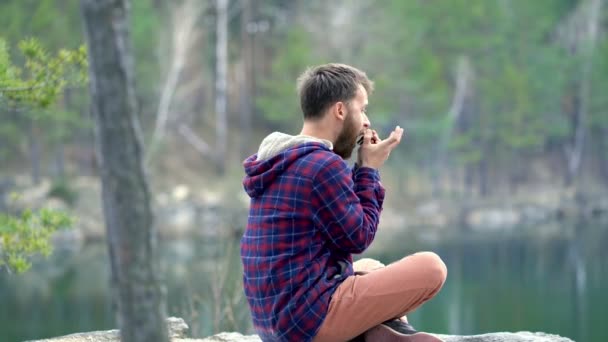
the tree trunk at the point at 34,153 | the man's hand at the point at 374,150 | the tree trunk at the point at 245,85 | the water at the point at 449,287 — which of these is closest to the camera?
the man's hand at the point at 374,150

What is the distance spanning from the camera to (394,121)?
21547 mm

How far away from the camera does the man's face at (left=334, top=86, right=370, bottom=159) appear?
2.40 meters

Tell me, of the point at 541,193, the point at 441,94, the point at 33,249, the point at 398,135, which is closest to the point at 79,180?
the point at 441,94

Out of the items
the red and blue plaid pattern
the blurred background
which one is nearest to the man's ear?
the red and blue plaid pattern

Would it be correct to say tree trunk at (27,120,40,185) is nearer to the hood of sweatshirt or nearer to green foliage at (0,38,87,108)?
green foliage at (0,38,87,108)

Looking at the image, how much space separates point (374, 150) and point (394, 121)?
63.1 feet

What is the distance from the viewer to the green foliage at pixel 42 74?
11.9 ft

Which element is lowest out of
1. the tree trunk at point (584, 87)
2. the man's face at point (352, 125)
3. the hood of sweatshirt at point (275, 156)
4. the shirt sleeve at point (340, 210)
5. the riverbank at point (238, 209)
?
the riverbank at point (238, 209)

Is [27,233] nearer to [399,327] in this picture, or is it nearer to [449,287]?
[399,327]

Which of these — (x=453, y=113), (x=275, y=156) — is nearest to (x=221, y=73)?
(x=453, y=113)

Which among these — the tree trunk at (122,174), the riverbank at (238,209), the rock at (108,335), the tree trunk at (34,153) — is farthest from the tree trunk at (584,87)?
the tree trunk at (122,174)

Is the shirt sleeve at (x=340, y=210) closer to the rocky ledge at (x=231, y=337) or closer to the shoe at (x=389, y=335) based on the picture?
the shoe at (x=389, y=335)

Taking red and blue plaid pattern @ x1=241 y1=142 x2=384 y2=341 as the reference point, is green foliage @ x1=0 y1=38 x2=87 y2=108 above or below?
above

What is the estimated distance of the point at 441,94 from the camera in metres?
21.4
